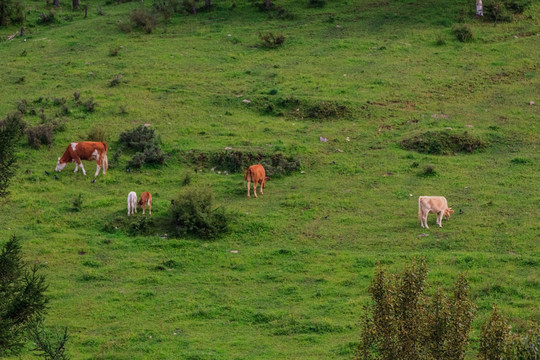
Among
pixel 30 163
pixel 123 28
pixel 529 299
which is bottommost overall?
pixel 529 299

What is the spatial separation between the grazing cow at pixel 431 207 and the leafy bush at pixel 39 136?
13987 mm

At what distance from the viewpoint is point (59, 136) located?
2916 centimetres

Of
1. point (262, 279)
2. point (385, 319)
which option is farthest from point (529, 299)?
point (385, 319)

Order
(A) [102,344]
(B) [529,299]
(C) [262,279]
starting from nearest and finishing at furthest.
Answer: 1. (A) [102,344]
2. (B) [529,299]
3. (C) [262,279]

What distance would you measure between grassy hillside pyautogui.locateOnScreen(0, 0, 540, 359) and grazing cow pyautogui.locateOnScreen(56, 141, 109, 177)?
0.53m

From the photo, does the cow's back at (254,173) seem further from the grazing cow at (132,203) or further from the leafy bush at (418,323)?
the leafy bush at (418,323)

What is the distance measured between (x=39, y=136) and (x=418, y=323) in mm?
20037

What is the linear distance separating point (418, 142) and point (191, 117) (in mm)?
9210

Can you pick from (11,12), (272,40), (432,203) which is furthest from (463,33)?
(11,12)

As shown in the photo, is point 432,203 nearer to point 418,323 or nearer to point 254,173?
point 254,173

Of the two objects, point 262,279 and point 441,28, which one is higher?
point 441,28

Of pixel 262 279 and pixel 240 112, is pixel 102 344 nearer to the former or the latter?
pixel 262 279

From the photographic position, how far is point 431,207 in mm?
22844

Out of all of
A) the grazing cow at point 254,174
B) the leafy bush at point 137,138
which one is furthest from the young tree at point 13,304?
the leafy bush at point 137,138
